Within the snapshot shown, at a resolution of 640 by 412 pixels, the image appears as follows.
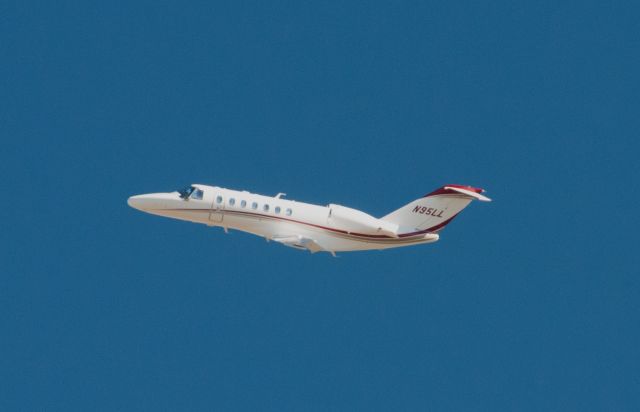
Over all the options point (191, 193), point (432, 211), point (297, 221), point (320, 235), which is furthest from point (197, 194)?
point (432, 211)

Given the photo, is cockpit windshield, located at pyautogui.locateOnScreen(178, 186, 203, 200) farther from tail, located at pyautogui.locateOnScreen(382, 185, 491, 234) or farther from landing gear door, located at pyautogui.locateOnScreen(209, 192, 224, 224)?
tail, located at pyautogui.locateOnScreen(382, 185, 491, 234)

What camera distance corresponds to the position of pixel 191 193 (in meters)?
57.8

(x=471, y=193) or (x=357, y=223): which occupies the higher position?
(x=471, y=193)

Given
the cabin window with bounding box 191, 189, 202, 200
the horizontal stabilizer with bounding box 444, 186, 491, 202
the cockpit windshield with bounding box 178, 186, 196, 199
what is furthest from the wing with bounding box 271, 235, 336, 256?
the horizontal stabilizer with bounding box 444, 186, 491, 202

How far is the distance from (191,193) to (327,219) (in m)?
5.72

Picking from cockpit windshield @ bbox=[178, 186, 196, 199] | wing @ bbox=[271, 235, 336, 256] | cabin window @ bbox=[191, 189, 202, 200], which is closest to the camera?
wing @ bbox=[271, 235, 336, 256]

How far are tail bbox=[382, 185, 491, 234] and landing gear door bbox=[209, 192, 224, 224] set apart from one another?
6.91 meters

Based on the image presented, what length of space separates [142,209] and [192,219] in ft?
7.11

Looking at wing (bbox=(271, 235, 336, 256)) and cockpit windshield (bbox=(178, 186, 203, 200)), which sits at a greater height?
cockpit windshield (bbox=(178, 186, 203, 200))

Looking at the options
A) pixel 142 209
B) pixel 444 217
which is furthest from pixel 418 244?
pixel 142 209

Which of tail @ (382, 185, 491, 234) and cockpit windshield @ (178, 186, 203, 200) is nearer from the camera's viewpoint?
tail @ (382, 185, 491, 234)

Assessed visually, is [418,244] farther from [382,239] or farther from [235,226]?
[235,226]

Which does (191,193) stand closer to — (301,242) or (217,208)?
(217,208)

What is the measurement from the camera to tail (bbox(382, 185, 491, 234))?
56.9m
